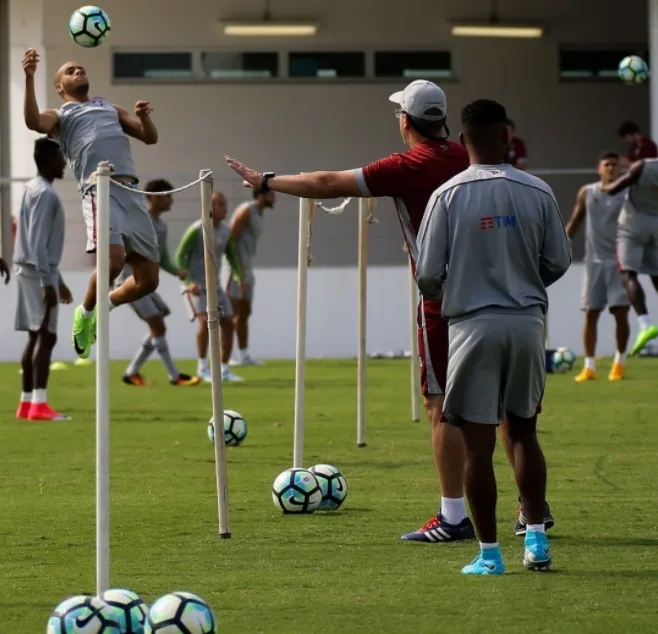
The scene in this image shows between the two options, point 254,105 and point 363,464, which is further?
point 254,105

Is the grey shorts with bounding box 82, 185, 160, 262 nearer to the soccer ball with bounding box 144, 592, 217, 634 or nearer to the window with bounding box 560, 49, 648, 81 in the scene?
the soccer ball with bounding box 144, 592, 217, 634

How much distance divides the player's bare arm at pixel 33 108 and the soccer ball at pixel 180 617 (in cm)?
538

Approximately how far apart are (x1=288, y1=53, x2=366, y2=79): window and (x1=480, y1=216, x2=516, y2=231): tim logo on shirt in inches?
919

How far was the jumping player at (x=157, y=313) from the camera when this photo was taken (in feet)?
52.7

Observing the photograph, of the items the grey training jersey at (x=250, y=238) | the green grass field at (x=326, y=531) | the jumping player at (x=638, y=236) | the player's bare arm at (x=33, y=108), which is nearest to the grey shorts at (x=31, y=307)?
the green grass field at (x=326, y=531)

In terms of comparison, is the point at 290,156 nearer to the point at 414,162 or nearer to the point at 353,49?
the point at 353,49

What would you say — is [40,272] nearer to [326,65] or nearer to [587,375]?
[587,375]

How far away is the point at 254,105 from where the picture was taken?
28609 millimetres

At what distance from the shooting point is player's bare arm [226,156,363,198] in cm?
664

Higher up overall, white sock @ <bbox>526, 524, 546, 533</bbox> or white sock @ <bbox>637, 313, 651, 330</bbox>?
white sock @ <bbox>637, 313, 651, 330</bbox>

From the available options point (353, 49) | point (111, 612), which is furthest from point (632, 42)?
point (111, 612)

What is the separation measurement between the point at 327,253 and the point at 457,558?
15.7m

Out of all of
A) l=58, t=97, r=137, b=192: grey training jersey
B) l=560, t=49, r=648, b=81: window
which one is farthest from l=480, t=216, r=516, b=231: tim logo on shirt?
l=560, t=49, r=648, b=81: window

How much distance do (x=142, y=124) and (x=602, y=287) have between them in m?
7.93
